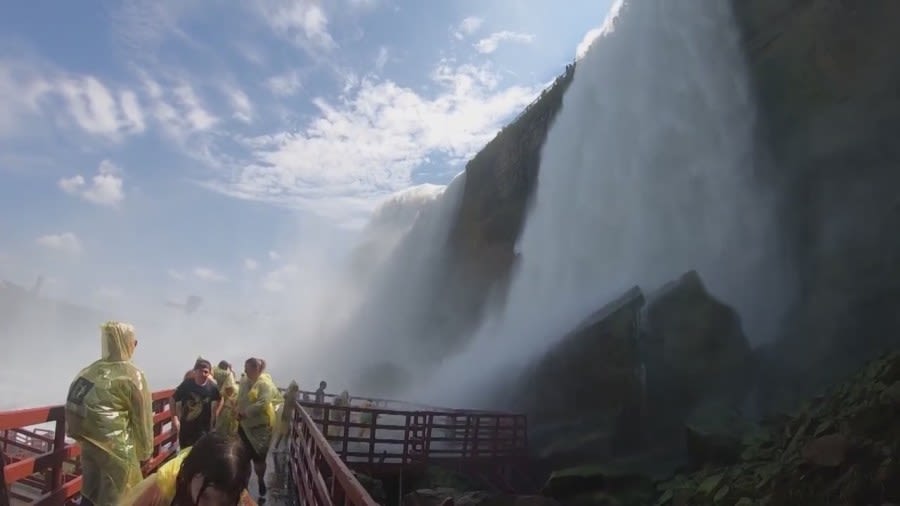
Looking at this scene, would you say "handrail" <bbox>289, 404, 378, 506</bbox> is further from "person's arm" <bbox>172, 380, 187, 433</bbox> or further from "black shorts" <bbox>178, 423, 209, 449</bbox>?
"person's arm" <bbox>172, 380, 187, 433</bbox>

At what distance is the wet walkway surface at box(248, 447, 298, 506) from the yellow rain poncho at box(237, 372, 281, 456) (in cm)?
49

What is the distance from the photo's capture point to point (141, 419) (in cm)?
402

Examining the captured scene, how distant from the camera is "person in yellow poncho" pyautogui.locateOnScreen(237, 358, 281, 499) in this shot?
6625 millimetres

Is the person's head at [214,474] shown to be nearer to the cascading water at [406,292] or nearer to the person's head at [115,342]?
the person's head at [115,342]

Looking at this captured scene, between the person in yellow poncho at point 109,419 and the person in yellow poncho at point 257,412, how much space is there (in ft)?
8.58

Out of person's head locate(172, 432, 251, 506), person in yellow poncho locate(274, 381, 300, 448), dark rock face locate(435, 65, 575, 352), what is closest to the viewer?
person's head locate(172, 432, 251, 506)

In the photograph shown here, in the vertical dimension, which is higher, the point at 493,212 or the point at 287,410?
the point at 493,212

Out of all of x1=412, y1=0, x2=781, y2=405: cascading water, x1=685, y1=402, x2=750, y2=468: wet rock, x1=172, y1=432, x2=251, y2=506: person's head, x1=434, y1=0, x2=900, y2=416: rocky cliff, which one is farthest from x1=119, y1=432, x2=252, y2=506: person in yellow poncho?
x1=412, y1=0, x2=781, y2=405: cascading water

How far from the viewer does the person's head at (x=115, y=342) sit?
13.0ft

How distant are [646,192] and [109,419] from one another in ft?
59.1

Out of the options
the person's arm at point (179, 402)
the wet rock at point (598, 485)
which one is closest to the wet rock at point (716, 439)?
the wet rock at point (598, 485)

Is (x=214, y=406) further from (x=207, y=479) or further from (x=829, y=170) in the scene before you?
(x=829, y=170)

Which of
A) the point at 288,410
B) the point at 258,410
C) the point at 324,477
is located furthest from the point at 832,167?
the point at 324,477

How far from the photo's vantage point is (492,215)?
31500 millimetres
